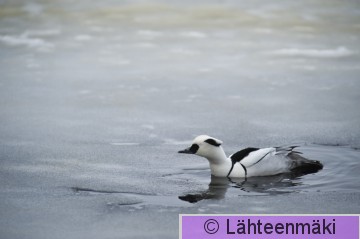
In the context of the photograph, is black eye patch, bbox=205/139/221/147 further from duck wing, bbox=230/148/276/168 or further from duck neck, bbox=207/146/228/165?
→ duck wing, bbox=230/148/276/168

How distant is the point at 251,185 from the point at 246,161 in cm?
32

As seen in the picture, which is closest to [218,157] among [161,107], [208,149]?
[208,149]

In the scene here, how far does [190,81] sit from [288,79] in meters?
1.41

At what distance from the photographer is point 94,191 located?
681 cm

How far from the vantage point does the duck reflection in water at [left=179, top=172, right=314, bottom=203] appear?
21.8 feet

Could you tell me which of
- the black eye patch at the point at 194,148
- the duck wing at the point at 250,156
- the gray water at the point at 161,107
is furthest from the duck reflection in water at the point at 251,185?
the black eye patch at the point at 194,148

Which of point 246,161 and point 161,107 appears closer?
point 246,161

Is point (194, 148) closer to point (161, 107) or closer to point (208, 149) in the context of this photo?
point (208, 149)

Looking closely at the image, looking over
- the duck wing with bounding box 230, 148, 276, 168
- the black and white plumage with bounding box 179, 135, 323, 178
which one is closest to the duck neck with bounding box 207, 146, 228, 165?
the black and white plumage with bounding box 179, 135, 323, 178

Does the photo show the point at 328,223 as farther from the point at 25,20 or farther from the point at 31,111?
the point at 25,20

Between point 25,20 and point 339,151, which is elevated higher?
point 25,20

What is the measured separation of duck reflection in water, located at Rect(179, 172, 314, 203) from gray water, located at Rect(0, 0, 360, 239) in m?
0.03

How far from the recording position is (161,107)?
9.60 meters

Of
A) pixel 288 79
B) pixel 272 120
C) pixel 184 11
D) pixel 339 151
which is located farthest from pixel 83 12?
pixel 339 151
